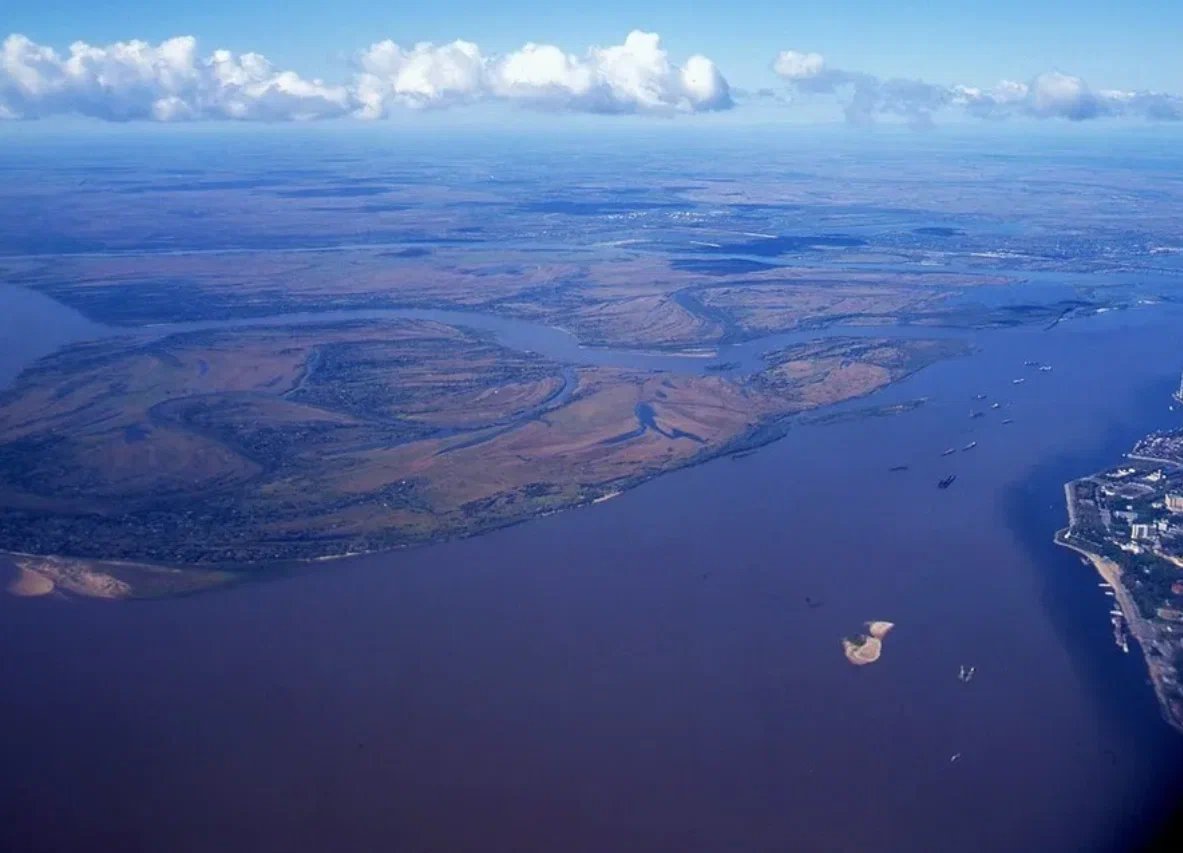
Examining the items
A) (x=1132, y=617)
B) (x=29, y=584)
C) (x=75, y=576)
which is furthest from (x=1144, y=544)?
(x=29, y=584)

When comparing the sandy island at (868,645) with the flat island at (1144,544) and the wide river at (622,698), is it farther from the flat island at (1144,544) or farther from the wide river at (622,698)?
the flat island at (1144,544)

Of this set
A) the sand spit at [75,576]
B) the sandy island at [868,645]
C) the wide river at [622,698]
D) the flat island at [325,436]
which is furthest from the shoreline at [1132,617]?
the sand spit at [75,576]

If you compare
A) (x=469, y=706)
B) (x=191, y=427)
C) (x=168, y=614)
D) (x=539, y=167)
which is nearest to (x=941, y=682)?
(x=469, y=706)

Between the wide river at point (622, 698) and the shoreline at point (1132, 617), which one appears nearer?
the wide river at point (622, 698)

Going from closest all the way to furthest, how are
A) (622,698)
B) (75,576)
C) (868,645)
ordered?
(622,698), (868,645), (75,576)

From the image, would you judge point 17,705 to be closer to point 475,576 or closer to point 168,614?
point 168,614

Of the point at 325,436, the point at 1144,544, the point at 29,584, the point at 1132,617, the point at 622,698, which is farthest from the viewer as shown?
the point at 325,436

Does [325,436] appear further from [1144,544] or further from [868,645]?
[1144,544]
